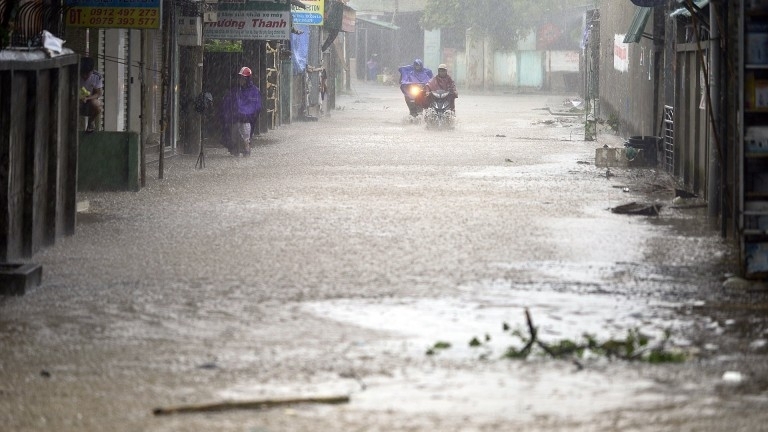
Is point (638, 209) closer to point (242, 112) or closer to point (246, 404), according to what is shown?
point (246, 404)

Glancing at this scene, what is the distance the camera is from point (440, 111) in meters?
33.5

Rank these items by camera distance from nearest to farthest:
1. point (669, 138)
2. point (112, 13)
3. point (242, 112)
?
point (112, 13) → point (669, 138) → point (242, 112)

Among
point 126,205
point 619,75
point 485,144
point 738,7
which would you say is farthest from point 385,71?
point 738,7

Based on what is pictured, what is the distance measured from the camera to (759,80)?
33.0 ft

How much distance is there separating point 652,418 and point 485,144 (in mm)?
21041

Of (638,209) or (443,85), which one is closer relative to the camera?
(638,209)

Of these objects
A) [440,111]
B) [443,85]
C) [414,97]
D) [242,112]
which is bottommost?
[242,112]

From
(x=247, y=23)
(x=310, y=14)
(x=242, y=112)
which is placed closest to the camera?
(x=242, y=112)

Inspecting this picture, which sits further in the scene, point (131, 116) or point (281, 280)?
point (131, 116)

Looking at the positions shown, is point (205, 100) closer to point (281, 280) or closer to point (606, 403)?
point (281, 280)

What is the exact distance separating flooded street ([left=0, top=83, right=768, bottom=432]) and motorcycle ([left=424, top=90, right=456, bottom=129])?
53.1 feet

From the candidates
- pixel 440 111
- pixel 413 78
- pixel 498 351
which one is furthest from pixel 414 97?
pixel 498 351

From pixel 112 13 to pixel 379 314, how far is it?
9.11 m

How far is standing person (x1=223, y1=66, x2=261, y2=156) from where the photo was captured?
23766 mm
